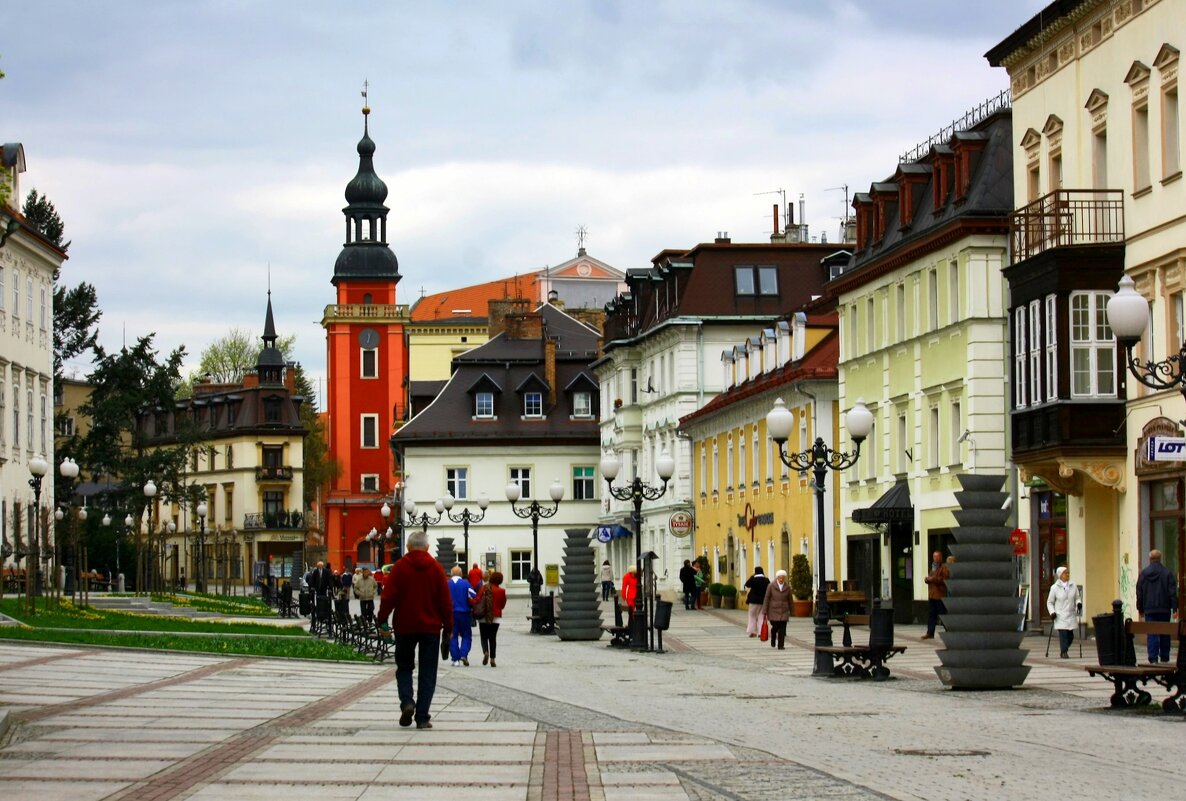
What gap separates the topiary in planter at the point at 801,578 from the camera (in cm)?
5659

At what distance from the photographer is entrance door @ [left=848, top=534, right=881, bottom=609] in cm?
5394

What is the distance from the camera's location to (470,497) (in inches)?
3935

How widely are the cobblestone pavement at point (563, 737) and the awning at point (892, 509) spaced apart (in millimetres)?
19573

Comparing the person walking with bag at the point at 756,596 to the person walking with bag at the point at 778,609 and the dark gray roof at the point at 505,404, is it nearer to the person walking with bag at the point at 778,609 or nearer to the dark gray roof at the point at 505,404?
the person walking with bag at the point at 778,609

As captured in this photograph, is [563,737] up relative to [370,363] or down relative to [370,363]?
down

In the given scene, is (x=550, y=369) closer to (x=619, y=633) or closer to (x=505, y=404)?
(x=505, y=404)

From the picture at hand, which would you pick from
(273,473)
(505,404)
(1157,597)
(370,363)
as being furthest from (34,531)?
(273,473)

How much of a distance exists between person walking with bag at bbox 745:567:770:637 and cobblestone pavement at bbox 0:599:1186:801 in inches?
489

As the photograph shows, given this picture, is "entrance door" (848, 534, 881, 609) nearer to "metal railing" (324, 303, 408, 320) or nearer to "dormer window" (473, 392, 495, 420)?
"dormer window" (473, 392, 495, 420)

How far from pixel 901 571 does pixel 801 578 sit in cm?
521

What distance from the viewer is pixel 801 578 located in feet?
186

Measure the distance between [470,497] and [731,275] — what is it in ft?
85.3

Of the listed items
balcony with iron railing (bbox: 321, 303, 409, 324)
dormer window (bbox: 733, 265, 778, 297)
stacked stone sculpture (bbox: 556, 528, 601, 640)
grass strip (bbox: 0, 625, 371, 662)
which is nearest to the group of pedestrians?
grass strip (bbox: 0, 625, 371, 662)

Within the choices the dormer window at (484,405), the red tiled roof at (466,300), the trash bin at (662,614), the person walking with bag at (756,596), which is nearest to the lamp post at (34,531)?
the trash bin at (662,614)
